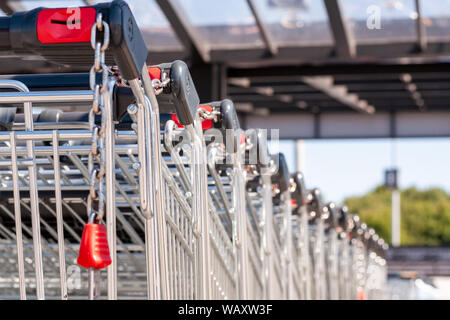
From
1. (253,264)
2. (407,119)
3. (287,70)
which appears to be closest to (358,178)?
(407,119)

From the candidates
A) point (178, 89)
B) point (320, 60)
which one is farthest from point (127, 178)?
point (320, 60)

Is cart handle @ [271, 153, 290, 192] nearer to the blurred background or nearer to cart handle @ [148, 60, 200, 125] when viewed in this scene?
the blurred background

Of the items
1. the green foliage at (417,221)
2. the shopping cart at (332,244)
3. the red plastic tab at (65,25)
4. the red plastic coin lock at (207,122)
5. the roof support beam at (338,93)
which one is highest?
the roof support beam at (338,93)

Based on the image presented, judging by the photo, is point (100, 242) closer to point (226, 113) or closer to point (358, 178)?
point (226, 113)

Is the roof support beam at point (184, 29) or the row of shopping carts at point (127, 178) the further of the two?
the roof support beam at point (184, 29)

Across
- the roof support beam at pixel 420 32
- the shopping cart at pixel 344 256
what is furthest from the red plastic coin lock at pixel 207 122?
the roof support beam at pixel 420 32

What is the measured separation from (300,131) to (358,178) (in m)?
28.2

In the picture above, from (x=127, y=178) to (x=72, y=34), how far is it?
1202 mm

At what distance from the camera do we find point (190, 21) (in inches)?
331

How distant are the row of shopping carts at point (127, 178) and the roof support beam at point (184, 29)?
385 centimetres

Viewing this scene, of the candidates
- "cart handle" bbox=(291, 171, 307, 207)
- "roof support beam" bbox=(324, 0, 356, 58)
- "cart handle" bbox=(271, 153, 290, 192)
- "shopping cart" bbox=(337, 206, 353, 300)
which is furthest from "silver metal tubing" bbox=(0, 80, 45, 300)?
"roof support beam" bbox=(324, 0, 356, 58)

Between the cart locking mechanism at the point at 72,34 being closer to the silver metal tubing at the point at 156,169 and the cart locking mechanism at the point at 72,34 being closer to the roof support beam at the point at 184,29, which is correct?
the silver metal tubing at the point at 156,169

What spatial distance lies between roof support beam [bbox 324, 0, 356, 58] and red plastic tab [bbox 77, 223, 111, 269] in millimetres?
6616

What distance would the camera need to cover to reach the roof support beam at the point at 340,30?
791 centimetres
